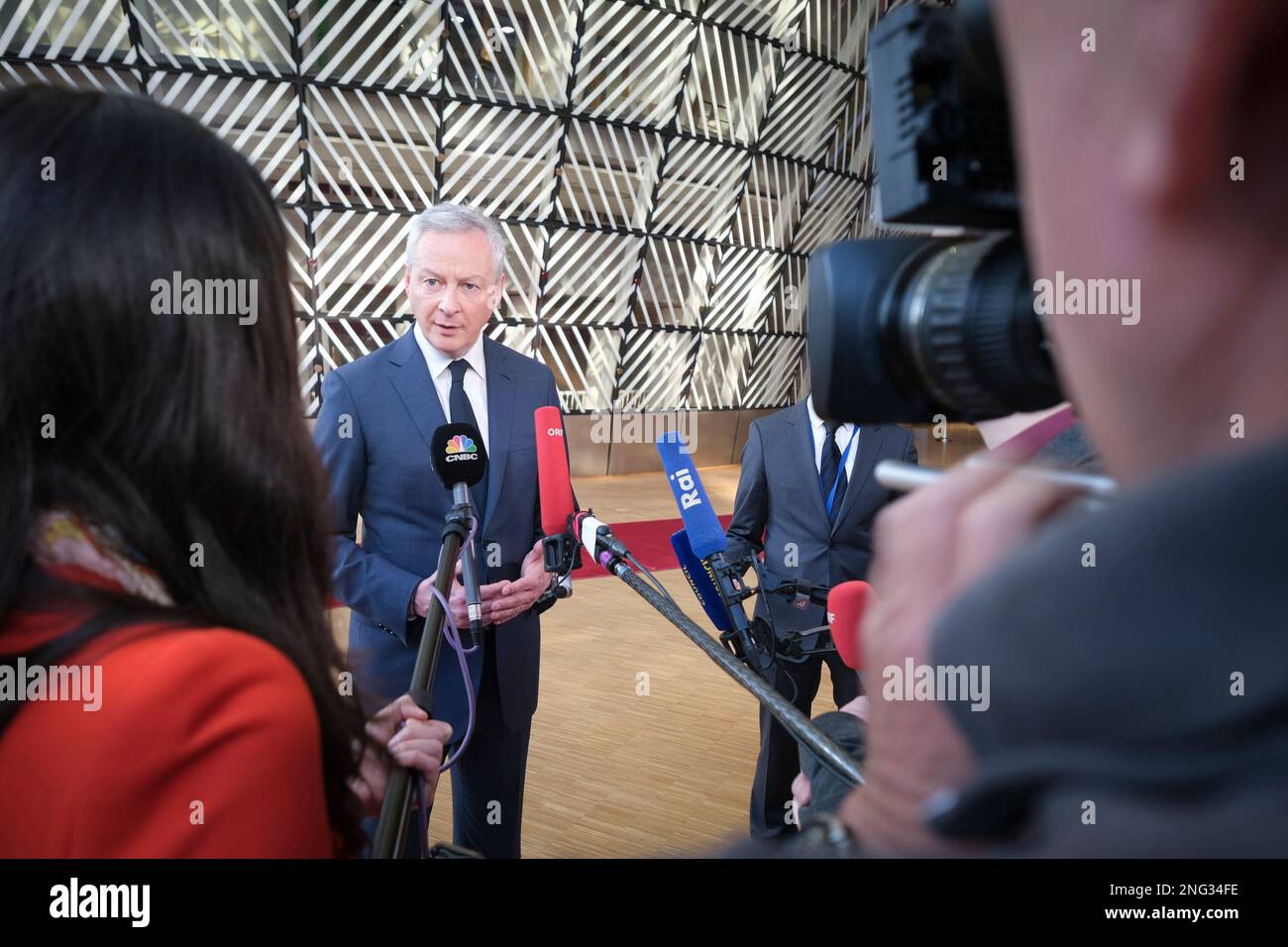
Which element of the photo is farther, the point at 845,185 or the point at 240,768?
the point at 845,185

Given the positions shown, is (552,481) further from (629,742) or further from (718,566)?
(629,742)

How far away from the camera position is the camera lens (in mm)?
561

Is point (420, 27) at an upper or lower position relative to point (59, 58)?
upper

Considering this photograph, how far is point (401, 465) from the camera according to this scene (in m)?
2.59

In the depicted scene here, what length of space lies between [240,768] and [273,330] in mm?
490

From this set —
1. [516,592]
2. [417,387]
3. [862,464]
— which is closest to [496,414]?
[417,387]

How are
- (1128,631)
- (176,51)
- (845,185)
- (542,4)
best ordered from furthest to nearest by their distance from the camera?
(845,185) → (542,4) → (176,51) → (1128,631)

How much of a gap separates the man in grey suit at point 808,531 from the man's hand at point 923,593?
2.81 meters

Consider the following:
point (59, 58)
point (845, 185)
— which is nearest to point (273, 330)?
point (59, 58)

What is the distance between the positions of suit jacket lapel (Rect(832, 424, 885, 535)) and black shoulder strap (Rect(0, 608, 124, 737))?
2.88m

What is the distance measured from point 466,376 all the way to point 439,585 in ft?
5.40

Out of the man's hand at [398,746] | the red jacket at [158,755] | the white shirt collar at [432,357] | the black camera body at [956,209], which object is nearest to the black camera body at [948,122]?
the black camera body at [956,209]

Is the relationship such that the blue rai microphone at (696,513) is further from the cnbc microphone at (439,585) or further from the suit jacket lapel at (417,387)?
the suit jacket lapel at (417,387)
